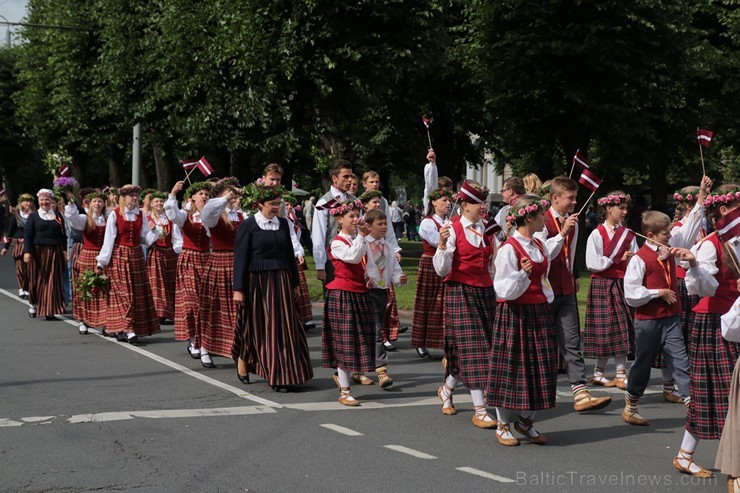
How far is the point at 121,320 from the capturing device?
45.4 feet

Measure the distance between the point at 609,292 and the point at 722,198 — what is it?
3.06 m

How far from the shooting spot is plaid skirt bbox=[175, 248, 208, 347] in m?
12.0

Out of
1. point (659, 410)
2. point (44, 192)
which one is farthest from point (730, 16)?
point (659, 410)

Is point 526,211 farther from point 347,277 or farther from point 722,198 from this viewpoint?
point 347,277

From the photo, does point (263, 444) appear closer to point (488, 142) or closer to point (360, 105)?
point (360, 105)

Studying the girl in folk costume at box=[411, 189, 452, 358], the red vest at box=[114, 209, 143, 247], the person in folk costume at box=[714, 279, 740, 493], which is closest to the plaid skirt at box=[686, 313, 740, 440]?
the person in folk costume at box=[714, 279, 740, 493]

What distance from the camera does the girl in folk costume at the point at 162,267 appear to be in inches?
607

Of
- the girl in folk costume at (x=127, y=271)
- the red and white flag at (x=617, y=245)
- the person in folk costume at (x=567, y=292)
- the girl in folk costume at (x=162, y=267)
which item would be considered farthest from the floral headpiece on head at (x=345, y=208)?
the girl in folk costume at (x=162, y=267)

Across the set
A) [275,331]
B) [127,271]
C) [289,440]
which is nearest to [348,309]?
[275,331]

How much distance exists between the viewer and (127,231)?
45.9ft

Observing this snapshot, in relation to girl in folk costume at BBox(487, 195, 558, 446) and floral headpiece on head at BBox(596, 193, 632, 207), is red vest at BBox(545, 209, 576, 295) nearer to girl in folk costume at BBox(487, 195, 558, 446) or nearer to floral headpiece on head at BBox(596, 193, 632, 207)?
floral headpiece on head at BBox(596, 193, 632, 207)

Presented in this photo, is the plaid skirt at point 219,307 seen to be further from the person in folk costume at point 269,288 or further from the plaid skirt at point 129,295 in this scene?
the plaid skirt at point 129,295

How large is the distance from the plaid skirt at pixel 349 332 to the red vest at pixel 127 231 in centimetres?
504

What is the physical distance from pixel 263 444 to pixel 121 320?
21.7 feet
